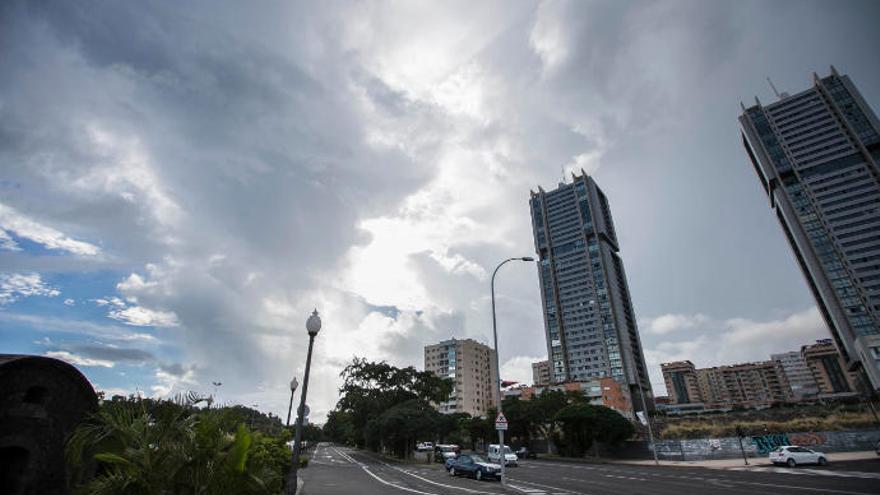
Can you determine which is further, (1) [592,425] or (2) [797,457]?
(1) [592,425]

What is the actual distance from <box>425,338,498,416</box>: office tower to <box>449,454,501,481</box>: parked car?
10460cm

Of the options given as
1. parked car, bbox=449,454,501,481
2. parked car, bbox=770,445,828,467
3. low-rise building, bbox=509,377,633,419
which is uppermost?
low-rise building, bbox=509,377,633,419

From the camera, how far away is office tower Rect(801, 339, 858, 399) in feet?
534

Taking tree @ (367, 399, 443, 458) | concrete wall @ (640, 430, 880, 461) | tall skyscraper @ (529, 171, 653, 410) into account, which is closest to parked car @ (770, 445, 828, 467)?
concrete wall @ (640, 430, 880, 461)

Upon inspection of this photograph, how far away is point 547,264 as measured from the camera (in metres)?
179

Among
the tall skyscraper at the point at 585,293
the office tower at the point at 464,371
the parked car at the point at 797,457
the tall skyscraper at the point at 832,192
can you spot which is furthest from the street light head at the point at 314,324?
the tall skyscraper at the point at 585,293

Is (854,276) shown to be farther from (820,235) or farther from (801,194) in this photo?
(801,194)

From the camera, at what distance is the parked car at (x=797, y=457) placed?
28.4 m

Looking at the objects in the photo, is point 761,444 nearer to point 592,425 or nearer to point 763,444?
point 763,444

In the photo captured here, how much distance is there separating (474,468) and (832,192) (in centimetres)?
15598

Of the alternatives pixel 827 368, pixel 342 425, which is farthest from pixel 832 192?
pixel 342 425

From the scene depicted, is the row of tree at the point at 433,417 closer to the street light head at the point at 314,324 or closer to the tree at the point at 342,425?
the tree at the point at 342,425

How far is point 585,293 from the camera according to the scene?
160750 mm

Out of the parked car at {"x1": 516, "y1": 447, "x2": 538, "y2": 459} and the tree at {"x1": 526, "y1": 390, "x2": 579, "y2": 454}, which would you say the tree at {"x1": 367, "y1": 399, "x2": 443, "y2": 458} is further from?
the tree at {"x1": 526, "y1": 390, "x2": 579, "y2": 454}
